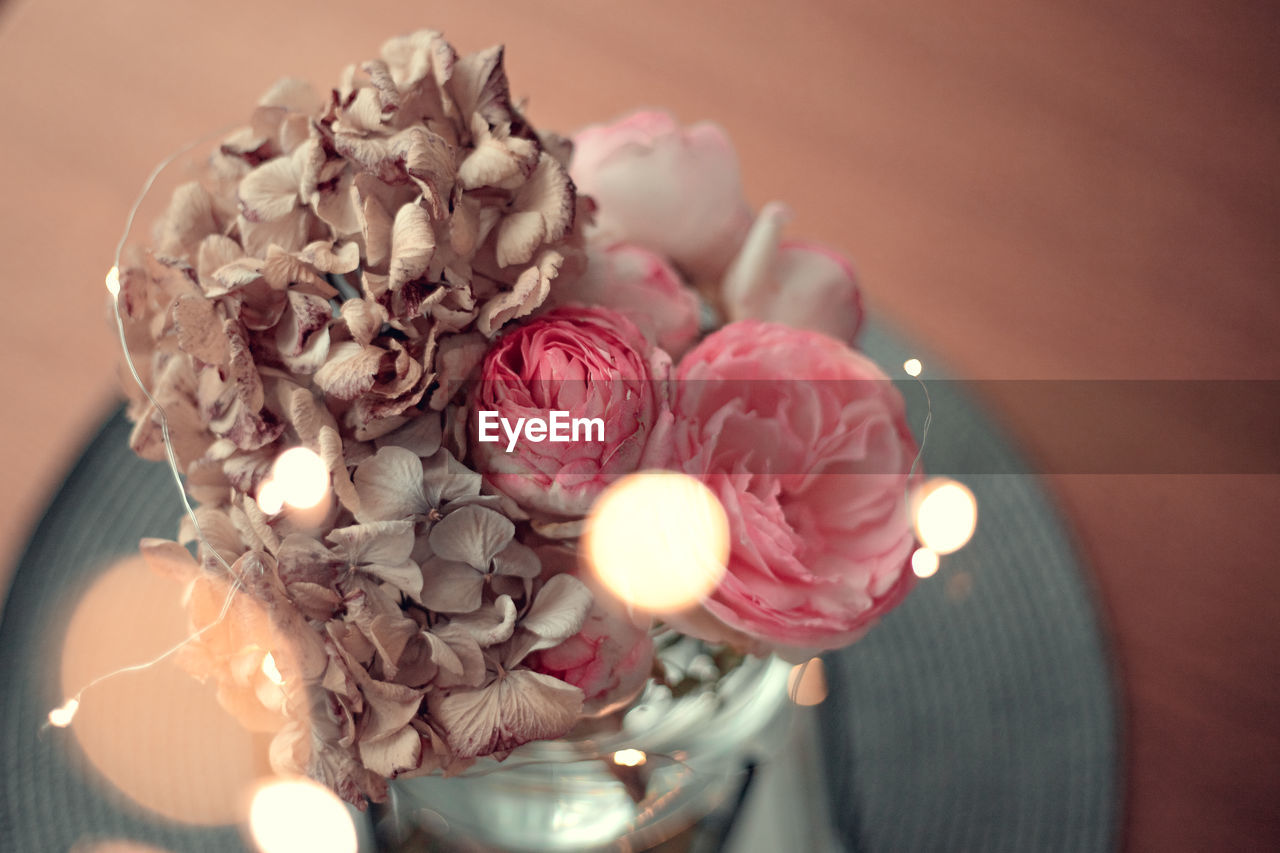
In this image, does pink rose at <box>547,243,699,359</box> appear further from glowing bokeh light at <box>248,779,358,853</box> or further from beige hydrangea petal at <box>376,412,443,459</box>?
glowing bokeh light at <box>248,779,358,853</box>

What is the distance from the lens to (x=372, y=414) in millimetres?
→ 158

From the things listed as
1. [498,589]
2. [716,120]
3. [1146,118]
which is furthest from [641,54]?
[498,589]

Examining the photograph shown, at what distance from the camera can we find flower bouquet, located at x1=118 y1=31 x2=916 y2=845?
158mm


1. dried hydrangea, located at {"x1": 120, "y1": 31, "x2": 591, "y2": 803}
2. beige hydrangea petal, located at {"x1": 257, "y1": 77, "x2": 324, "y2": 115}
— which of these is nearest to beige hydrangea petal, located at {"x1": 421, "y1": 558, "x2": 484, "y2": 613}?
dried hydrangea, located at {"x1": 120, "y1": 31, "x2": 591, "y2": 803}

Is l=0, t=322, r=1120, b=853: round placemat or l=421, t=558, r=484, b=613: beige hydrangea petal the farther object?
l=0, t=322, r=1120, b=853: round placemat

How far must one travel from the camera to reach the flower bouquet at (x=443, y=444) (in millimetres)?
158

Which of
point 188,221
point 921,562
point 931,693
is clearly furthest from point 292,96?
point 931,693

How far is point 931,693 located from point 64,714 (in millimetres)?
290

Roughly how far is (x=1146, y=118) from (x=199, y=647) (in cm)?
42

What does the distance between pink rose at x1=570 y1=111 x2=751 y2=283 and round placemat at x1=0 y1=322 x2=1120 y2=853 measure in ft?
0.37

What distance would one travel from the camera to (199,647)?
0.17 m

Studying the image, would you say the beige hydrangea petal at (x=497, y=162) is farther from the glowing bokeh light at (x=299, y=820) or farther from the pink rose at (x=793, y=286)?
the glowing bokeh light at (x=299, y=820)

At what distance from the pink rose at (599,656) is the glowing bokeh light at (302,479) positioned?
49 millimetres

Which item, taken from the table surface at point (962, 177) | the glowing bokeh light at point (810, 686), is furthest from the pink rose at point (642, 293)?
the table surface at point (962, 177)
